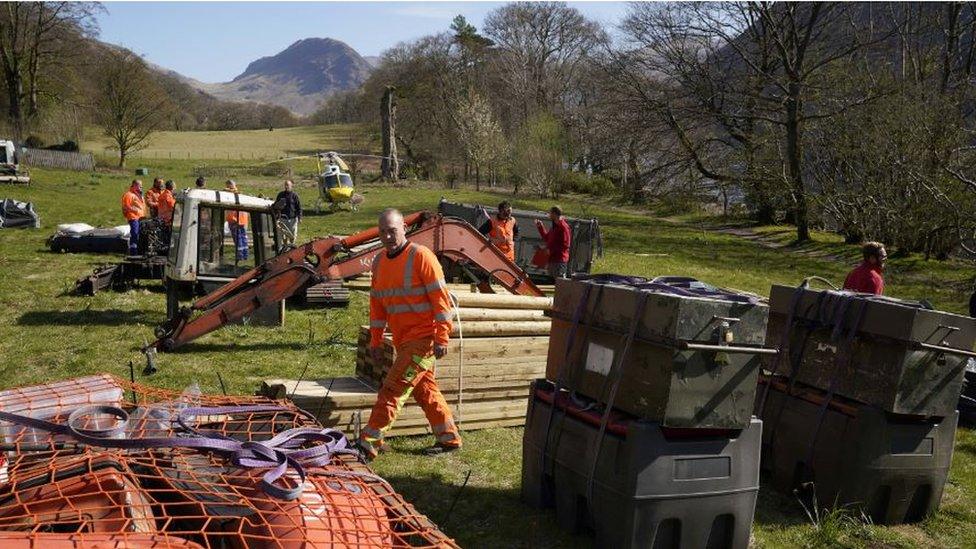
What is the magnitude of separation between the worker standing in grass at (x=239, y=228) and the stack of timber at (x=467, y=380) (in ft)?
18.7

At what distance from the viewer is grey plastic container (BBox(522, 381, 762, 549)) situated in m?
5.00

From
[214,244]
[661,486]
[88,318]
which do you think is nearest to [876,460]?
[661,486]

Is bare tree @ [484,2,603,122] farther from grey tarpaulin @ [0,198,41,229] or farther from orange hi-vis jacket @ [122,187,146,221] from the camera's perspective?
orange hi-vis jacket @ [122,187,146,221]

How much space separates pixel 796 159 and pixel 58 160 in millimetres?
42938

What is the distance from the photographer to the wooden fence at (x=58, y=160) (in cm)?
4850

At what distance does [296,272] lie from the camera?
33.0 ft

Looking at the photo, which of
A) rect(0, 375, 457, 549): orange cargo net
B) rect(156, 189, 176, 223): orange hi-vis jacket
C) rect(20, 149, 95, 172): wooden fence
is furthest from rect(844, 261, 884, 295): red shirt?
rect(20, 149, 95, 172): wooden fence

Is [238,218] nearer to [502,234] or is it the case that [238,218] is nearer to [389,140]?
[502,234]

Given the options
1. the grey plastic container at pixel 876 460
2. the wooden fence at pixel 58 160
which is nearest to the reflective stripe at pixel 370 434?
the grey plastic container at pixel 876 460

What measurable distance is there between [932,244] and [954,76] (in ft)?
19.5

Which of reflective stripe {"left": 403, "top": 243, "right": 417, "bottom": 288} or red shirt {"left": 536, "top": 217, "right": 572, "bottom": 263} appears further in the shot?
red shirt {"left": 536, "top": 217, "right": 572, "bottom": 263}

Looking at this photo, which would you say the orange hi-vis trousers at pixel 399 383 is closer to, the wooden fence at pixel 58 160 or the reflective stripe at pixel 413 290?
the reflective stripe at pixel 413 290

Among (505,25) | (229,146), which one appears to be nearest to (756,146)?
(505,25)

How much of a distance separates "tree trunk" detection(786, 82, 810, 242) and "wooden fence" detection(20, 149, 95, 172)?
40.6 m
